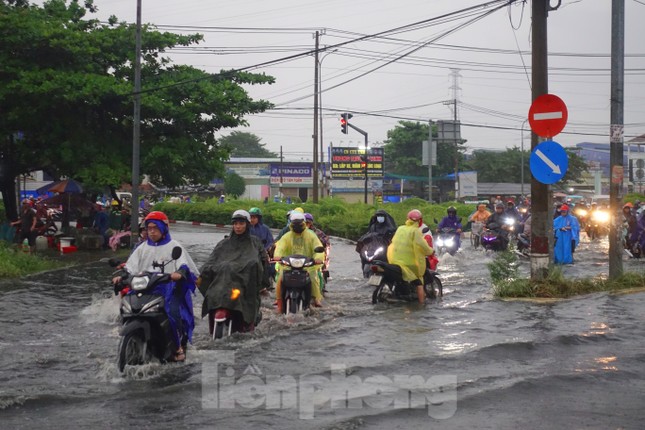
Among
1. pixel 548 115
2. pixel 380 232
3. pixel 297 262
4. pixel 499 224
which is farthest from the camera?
pixel 499 224

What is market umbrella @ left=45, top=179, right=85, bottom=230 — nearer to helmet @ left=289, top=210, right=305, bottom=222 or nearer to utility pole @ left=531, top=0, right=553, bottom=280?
helmet @ left=289, top=210, right=305, bottom=222

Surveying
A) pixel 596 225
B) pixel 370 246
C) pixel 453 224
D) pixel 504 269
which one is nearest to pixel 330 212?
pixel 596 225

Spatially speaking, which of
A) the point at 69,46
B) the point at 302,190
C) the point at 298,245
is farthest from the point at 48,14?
the point at 302,190

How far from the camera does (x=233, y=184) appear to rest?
74250 mm

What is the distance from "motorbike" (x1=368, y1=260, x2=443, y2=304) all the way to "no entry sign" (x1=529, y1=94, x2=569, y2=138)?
2965 mm

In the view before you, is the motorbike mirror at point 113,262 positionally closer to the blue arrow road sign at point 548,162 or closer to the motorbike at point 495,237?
the blue arrow road sign at point 548,162

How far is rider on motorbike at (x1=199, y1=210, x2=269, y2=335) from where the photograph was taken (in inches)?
339

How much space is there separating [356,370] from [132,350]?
2.20m

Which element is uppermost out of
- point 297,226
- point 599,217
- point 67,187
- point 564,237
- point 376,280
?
point 67,187

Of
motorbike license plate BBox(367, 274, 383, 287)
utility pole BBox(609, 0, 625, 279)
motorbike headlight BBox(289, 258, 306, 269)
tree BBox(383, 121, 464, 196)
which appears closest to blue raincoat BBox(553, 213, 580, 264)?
utility pole BBox(609, 0, 625, 279)

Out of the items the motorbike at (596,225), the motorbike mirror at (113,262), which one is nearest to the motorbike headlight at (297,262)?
the motorbike mirror at (113,262)

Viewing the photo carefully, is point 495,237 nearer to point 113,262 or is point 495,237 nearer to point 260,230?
point 260,230

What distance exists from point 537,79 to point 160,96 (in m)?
13.6

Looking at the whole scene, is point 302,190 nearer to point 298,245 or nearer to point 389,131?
point 389,131
